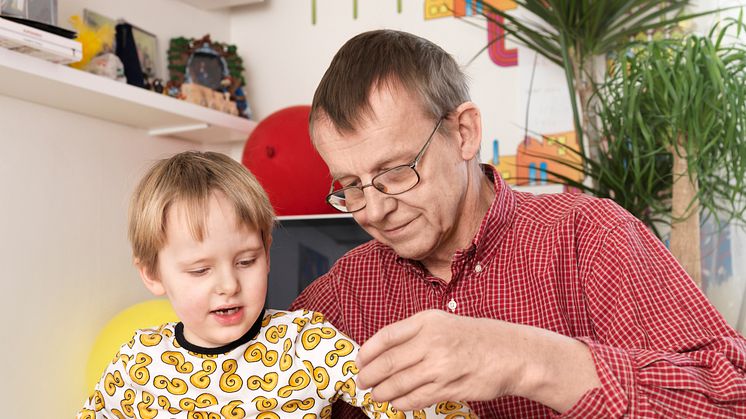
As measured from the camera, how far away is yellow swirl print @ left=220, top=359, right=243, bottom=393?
1.27 metres

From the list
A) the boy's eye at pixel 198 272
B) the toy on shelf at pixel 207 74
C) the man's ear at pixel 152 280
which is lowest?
the man's ear at pixel 152 280

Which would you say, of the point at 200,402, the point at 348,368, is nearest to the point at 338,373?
the point at 348,368

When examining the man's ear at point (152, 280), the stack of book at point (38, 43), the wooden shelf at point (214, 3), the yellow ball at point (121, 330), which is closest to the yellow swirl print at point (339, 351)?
the man's ear at point (152, 280)

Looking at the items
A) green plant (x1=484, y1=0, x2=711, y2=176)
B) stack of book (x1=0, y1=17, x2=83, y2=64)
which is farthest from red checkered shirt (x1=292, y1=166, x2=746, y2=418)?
green plant (x1=484, y1=0, x2=711, y2=176)

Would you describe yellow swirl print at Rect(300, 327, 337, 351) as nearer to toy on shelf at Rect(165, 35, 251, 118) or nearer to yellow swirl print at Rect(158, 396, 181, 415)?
yellow swirl print at Rect(158, 396, 181, 415)

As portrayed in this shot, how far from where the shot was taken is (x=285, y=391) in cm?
126

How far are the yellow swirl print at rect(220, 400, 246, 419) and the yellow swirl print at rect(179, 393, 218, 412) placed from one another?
0.9 inches

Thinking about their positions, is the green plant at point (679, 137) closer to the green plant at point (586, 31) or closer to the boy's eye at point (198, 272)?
the green plant at point (586, 31)

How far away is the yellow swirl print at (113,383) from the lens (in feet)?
4.37

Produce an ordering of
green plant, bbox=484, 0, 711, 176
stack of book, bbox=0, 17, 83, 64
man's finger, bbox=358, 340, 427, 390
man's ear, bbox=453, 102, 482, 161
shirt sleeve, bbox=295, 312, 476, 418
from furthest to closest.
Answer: green plant, bbox=484, 0, 711, 176
stack of book, bbox=0, 17, 83, 64
man's ear, bbox=453, 102, 482, 161
shirt sleeve, bbox=295, 312, 476, 418
man's finger, bbox=358, 340, 427, 390

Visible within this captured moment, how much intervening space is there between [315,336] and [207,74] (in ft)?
6.50

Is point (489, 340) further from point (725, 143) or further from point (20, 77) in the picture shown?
point (20, 77)

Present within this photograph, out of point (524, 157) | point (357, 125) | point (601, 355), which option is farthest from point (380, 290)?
point (524, 157)

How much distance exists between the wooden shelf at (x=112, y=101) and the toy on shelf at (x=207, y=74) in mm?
67
